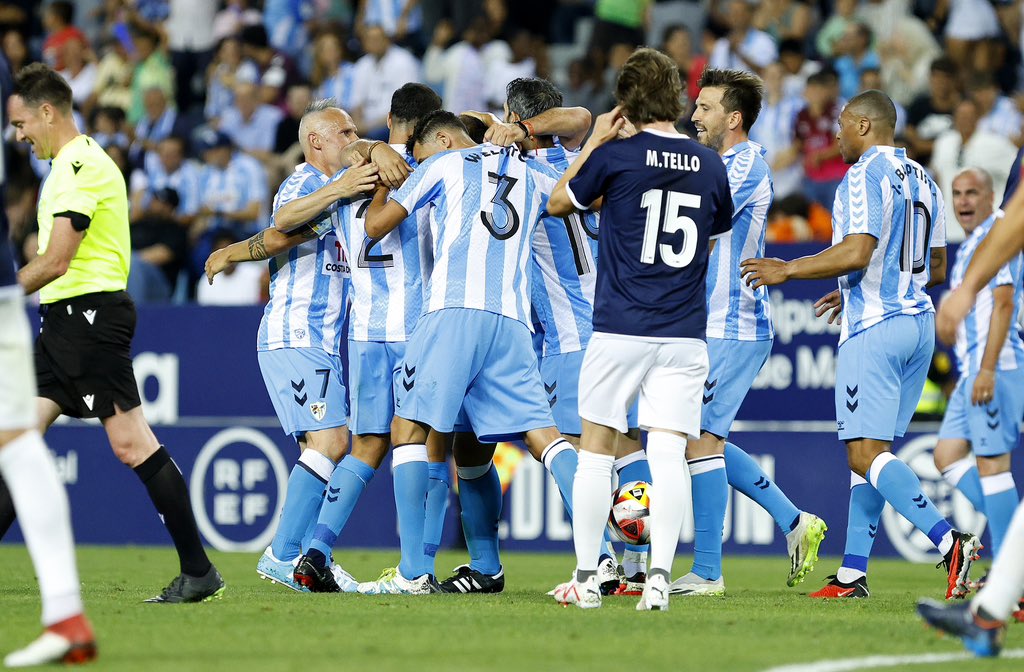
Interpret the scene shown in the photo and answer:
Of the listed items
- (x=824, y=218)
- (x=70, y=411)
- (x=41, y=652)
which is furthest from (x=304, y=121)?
(x=824, y=218)

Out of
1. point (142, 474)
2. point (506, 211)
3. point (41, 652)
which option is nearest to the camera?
point (41, 652)

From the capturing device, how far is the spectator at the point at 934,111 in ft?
51.0

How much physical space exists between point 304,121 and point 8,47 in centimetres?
1295

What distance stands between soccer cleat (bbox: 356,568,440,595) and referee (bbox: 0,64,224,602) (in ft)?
3.30

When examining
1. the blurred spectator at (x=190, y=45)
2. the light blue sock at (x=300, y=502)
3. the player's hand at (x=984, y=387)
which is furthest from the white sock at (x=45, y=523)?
the blurred spectator at (x=190, y=45)

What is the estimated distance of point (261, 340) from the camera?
9.18m

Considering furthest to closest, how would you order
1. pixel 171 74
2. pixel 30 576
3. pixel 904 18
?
1. pixel 171 74
2. pixel 904 18
3. pixel 30 576

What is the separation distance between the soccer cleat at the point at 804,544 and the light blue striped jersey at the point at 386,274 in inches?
99.2

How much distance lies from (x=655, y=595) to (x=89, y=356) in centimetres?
298

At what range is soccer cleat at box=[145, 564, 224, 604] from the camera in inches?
305

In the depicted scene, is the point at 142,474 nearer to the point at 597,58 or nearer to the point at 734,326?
the point at 734,326

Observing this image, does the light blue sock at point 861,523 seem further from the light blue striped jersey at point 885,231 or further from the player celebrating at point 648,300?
the player celebrating at point 648,300

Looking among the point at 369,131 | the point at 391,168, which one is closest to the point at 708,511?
the point at 391,168

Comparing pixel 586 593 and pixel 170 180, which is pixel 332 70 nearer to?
pixel 170 180
